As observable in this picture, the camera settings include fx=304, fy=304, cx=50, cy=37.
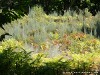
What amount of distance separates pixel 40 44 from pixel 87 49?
1975mm

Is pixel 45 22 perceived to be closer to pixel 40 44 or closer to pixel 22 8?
pixel 40 44

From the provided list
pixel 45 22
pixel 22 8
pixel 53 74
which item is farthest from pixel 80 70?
pixel 45 22

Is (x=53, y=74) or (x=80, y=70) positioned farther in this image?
(x=80, y=70)

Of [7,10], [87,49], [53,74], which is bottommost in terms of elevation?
[87,49]

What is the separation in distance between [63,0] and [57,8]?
99 cm

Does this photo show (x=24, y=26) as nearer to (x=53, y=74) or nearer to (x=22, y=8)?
(x=53, y=74)

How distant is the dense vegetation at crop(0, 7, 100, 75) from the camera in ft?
26.5

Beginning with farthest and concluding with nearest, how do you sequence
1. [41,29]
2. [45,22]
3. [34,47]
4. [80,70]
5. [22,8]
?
1. [45,22]
2. [41,29]
3. [34,47]
4. [80,70]
5. [22,8]

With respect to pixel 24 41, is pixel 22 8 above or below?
above

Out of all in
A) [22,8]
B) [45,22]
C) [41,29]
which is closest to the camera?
[22,8]

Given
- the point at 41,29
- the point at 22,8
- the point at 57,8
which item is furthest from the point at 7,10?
the point at 57,8

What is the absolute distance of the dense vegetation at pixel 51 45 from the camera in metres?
8.08

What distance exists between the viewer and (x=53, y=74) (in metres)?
7.72

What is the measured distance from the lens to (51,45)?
489 inches
